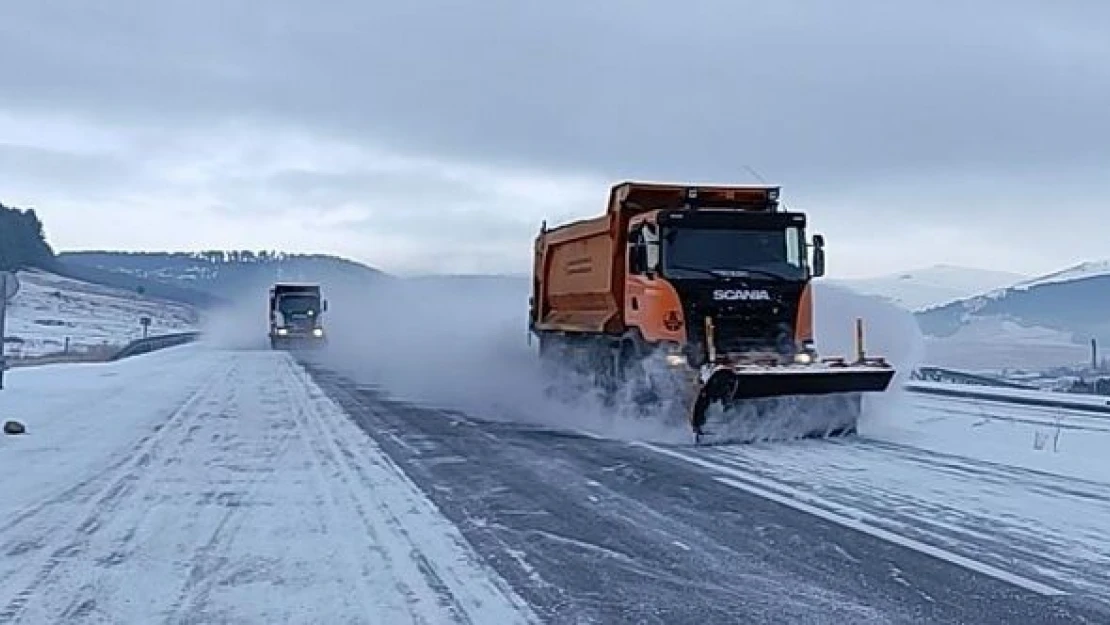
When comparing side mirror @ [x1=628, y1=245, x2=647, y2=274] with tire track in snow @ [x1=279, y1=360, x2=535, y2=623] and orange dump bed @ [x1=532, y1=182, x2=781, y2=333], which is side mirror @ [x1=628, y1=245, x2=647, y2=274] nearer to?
orange dump bed @ [x1=532, y1=182, x2=781, y2=333]

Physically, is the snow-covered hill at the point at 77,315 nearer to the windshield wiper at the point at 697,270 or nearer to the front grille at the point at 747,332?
the windshield wiper at the point at 697,270

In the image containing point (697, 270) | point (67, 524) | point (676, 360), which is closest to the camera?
point (67, 524)

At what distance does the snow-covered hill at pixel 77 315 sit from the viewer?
222ft

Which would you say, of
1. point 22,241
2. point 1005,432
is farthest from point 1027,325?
point 22,241

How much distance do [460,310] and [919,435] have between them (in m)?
35.1

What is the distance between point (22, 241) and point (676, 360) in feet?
398

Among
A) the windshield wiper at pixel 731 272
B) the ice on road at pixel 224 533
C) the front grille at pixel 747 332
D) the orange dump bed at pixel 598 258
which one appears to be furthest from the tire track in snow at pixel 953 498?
the orange dump bed at pixel 598 258

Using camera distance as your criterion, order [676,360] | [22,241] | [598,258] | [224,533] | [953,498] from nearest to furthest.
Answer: [224,533]
[953,498]
[676,360]
[598,258]
[22,241]

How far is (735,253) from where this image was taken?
1653 centimetres

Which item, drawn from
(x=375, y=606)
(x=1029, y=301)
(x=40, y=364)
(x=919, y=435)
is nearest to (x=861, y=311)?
(x=919, y=435)

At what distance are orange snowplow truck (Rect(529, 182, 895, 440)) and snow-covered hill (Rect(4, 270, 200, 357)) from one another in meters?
39.7

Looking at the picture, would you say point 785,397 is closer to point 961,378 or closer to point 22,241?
point 961,378

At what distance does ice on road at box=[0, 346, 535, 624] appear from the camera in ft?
22.0

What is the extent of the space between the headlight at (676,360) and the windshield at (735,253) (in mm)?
1018
